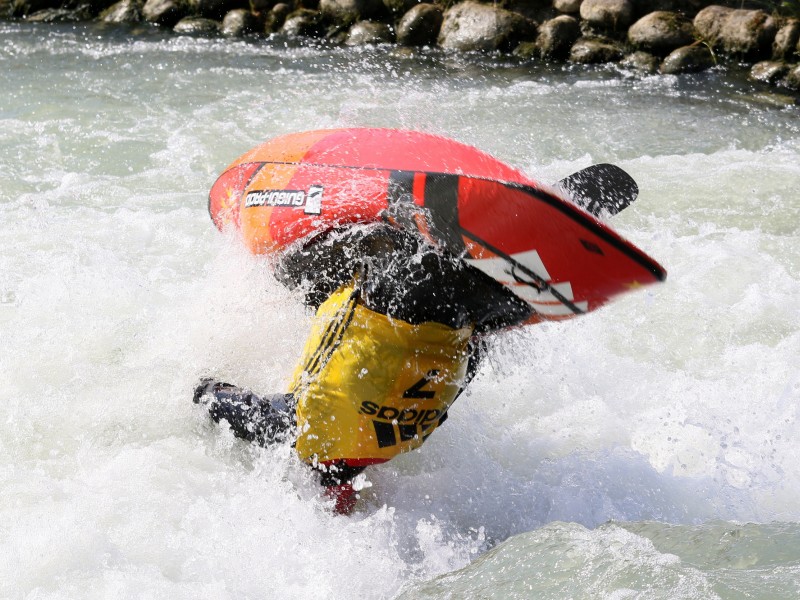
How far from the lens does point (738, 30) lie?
7449 mm

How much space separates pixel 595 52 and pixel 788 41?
1463 mm

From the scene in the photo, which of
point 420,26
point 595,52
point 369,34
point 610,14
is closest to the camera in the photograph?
point 595,52

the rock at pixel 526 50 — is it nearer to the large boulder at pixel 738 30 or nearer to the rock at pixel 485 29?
the rock at pixel 485 29

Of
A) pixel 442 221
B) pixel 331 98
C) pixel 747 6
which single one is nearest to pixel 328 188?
pixel 442 221

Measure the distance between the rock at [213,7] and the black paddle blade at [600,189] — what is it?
6870mm

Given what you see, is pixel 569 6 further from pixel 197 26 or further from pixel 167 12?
pixel 167 12

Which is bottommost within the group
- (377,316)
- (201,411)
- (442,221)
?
(201,411)

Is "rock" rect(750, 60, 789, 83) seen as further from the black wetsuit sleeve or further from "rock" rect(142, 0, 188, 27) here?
the black wetsuit sleeve

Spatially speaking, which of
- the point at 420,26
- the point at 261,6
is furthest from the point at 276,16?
the point at 420,26

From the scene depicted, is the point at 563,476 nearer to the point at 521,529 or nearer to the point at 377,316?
the point at 521,529

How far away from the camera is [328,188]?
8.61 ft

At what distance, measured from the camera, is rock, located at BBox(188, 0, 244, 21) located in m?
8.83

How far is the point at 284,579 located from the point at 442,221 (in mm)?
1025

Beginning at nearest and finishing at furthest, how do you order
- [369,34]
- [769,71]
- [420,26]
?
1. [769,71]
2. [420,26]
3. [369,34]
